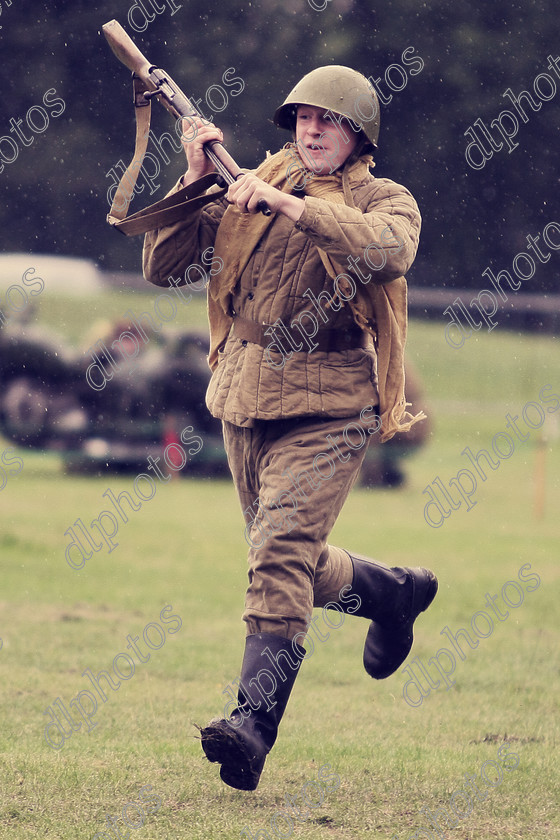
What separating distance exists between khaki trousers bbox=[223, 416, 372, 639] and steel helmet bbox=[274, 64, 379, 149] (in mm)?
943

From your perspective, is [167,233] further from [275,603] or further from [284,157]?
[275,603]

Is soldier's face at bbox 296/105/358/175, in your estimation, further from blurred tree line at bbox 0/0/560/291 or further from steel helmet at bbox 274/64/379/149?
blurred tree line at bbox 0/0/560/291

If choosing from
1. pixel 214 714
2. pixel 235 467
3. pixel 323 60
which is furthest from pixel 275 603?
pixel 323 60

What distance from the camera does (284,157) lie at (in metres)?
4.10

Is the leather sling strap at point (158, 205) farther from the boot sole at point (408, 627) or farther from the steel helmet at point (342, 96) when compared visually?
the boot sole at point (408, 627)


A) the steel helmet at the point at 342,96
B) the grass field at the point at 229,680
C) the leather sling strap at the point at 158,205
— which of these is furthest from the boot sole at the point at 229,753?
the steel helmet at the point at 342,96

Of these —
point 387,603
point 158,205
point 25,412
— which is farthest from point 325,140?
point 25,412

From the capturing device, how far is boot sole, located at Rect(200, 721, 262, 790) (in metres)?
3.58

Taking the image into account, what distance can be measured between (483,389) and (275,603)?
1283cm

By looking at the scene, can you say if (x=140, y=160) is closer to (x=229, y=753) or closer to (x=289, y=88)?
(x=229, y=753)

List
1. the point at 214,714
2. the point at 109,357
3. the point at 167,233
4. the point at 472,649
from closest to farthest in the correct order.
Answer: the point at 167,233 → the point at 214,714 → the point at 472,649 → the point at 109,357

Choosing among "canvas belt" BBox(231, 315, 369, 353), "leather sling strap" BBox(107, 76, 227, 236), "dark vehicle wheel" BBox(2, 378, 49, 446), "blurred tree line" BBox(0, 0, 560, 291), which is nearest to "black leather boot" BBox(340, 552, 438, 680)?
"canvas belt" BBox(231, 315, 369, 353)

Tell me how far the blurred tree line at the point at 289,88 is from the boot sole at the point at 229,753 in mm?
21258

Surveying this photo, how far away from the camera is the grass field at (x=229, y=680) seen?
12.8ft
